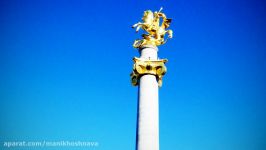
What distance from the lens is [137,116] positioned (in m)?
13.7

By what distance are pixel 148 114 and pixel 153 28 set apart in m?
4.39

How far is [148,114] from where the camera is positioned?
44.0 feet

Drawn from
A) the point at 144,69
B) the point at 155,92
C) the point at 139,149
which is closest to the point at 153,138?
the point at 139,149

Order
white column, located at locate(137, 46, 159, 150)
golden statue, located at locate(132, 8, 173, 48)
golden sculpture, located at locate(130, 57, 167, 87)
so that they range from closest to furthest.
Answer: white column, located at locate(137, 46, 159, 150), golden sculpture, located at locate(130, 57, 167, 87), golden statue, located at locate(132, 8, 173, 48)

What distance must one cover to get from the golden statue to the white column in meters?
1.88

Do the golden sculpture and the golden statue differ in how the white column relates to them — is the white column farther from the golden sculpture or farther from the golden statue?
the golden statue

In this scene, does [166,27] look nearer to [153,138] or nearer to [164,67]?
[164,67]

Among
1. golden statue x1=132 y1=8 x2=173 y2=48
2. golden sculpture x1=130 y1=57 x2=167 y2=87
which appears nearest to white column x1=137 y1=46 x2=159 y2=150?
golden sculpture x1=130 y1=57 x2=167 y2=87

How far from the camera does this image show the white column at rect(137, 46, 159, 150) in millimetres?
12992

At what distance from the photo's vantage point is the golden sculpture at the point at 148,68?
1440 cm

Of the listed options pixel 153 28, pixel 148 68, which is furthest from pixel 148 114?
pixel 153 28

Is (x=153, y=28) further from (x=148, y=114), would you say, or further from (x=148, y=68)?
(x=148, y=114)

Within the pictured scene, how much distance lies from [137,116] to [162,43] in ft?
12.8

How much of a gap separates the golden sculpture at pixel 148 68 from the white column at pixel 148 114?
0.71 ft
